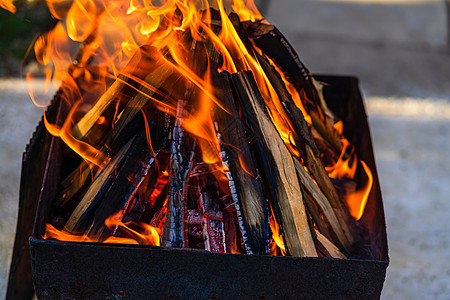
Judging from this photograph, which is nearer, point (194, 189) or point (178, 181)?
point (178, 181)

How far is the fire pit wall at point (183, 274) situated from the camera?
1464 millimetres

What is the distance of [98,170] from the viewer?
185cm

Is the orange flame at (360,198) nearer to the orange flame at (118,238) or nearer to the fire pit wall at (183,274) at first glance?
the fire pit wall at (183,274)

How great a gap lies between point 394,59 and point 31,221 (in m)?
4.52

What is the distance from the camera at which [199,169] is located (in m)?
1.80

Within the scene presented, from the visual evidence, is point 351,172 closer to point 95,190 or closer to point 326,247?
point 326,247

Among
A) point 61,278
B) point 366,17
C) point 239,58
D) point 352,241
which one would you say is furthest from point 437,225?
point 366,17

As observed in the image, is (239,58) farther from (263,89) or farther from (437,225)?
(437,225)

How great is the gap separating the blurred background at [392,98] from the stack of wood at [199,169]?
93 cm

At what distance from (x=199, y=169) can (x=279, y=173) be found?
32 centimetres

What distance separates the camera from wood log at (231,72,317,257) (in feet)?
5.37

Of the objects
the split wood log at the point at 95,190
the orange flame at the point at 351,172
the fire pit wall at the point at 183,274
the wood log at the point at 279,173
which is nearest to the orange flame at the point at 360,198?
the orange flame at the point at 351,172

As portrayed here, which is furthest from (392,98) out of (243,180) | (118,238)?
(118,238)

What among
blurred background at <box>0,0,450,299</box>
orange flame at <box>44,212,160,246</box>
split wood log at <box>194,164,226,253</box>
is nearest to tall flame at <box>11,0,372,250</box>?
orange flame at <box>44,212,160,246</box>
